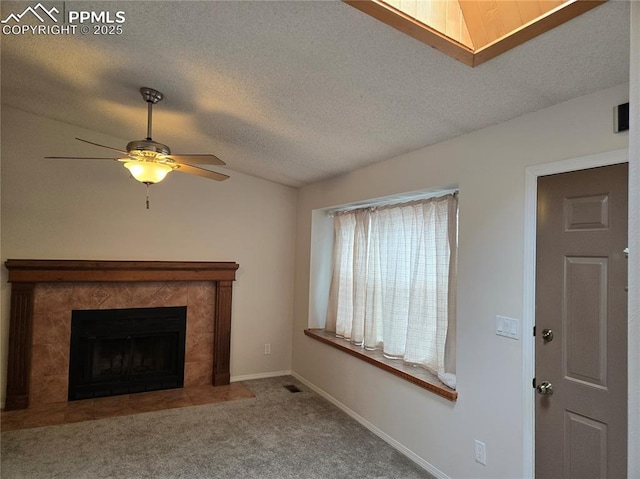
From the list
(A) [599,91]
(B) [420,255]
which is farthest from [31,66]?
(A) [599,91]

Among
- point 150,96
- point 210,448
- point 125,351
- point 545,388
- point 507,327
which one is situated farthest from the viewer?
point 125,351

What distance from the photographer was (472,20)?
1.76 meters

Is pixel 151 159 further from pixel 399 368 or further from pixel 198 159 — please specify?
pixel 399 368

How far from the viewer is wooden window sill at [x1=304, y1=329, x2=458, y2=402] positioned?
260 centimetres

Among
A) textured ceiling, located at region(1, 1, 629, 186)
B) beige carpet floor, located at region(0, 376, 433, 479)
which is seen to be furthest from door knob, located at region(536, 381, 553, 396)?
textured ceiling, located at region(1, 1, 629, 186)

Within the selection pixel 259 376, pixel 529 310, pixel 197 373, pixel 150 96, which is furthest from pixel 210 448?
pixel 150 96

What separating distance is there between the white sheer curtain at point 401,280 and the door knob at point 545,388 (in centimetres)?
77

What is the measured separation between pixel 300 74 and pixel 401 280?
200 cm

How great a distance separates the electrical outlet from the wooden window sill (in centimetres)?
29

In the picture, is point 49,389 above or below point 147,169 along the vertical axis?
below

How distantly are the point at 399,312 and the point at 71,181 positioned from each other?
3.59 meters

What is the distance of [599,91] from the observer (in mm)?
1772

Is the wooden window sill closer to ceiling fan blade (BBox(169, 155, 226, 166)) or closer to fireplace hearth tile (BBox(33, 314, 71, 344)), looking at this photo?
ceiling fan blade (BBox(169, 155, 226, 166))
